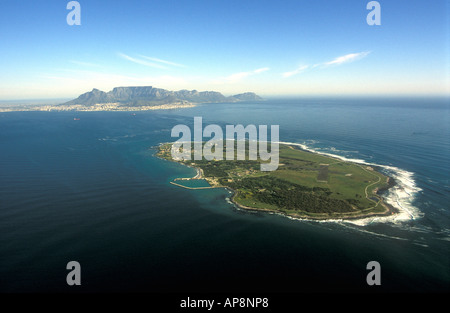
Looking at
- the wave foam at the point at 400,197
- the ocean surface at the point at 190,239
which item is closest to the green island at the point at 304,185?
the wave foam at the point at 400,197

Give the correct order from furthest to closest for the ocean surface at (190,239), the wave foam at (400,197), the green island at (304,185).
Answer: the green island at (304,185), the wave foam at (400,197), the ocean surface at (190,239)

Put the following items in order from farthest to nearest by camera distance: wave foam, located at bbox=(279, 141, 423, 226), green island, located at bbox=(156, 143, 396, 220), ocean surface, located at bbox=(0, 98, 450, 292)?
green island, located at bbox=(156, 143, 396, 220)
wave foam, located at bbox=(279, 141, 423, 226)
ocean surface, located at bbox=(0, 98, 450, 292)

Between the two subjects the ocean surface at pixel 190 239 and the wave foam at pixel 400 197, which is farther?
the wave foam at pixel 400 197

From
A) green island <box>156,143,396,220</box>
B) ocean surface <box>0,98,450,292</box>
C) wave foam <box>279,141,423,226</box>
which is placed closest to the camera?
ocean surface <box>0,98,450,292</box>

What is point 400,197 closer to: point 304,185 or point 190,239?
point 304,185

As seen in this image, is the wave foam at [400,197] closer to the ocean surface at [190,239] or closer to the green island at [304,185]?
the ocean surface at [190,239]

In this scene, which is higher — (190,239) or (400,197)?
(400,197)

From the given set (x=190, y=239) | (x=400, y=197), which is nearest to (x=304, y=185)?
(x=400, y=197)

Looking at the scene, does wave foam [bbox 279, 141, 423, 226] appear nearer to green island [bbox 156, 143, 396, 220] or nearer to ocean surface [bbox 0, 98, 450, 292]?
ocean surface [bbox 0, 98, 450, 292]

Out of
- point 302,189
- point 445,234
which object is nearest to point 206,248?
point 302,189

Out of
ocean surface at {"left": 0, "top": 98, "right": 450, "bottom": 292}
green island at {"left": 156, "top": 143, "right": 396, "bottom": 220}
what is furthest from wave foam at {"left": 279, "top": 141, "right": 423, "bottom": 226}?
green island at {"left": 156, "top": 143, "right": 396, "bottom": 220}
